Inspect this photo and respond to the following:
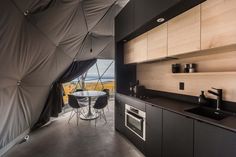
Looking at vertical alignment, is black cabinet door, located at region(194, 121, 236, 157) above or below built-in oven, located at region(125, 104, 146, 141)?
above

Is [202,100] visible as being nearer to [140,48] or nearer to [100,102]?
[140,48]

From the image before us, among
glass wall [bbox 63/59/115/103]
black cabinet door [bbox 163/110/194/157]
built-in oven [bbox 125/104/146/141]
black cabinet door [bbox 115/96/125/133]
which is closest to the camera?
black cabinet door [bbox 163/110/194/157]

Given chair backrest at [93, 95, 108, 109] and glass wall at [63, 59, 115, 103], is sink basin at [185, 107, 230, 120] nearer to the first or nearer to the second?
chair backrest at [93, 95, 108, 109]

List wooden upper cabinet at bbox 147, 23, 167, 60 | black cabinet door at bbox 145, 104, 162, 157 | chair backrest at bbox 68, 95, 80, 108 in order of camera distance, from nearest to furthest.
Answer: black cabinet door at bbox 145, 104, 162, 157 → wooden upper cabinet at bbox 147, 23, 167, 60 → chair backrest at bbox 68, 95, 80, 108

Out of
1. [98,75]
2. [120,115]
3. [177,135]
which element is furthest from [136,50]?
[98,75]

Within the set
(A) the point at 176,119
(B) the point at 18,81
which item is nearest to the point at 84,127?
(B) the point at 18,81

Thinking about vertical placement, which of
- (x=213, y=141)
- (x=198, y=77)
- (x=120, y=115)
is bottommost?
(x=120, y=115)

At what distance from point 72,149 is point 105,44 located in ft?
11.9

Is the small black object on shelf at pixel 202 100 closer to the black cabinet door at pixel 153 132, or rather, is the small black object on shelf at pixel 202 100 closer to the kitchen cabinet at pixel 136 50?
the black cabinet door at pixel 153 132

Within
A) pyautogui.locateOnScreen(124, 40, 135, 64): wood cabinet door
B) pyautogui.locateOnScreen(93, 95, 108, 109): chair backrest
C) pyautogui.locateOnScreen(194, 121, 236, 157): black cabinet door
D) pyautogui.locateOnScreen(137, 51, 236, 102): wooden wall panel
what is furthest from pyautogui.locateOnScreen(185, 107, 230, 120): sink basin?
pyautogui.locateOnScreen(93, 95, 108, 109): chair backrest

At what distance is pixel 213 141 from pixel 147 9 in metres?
1.96

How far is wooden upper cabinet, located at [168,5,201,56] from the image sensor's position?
1.71 meters

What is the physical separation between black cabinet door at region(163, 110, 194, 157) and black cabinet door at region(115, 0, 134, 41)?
1.80m

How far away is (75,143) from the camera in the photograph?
2844mm
